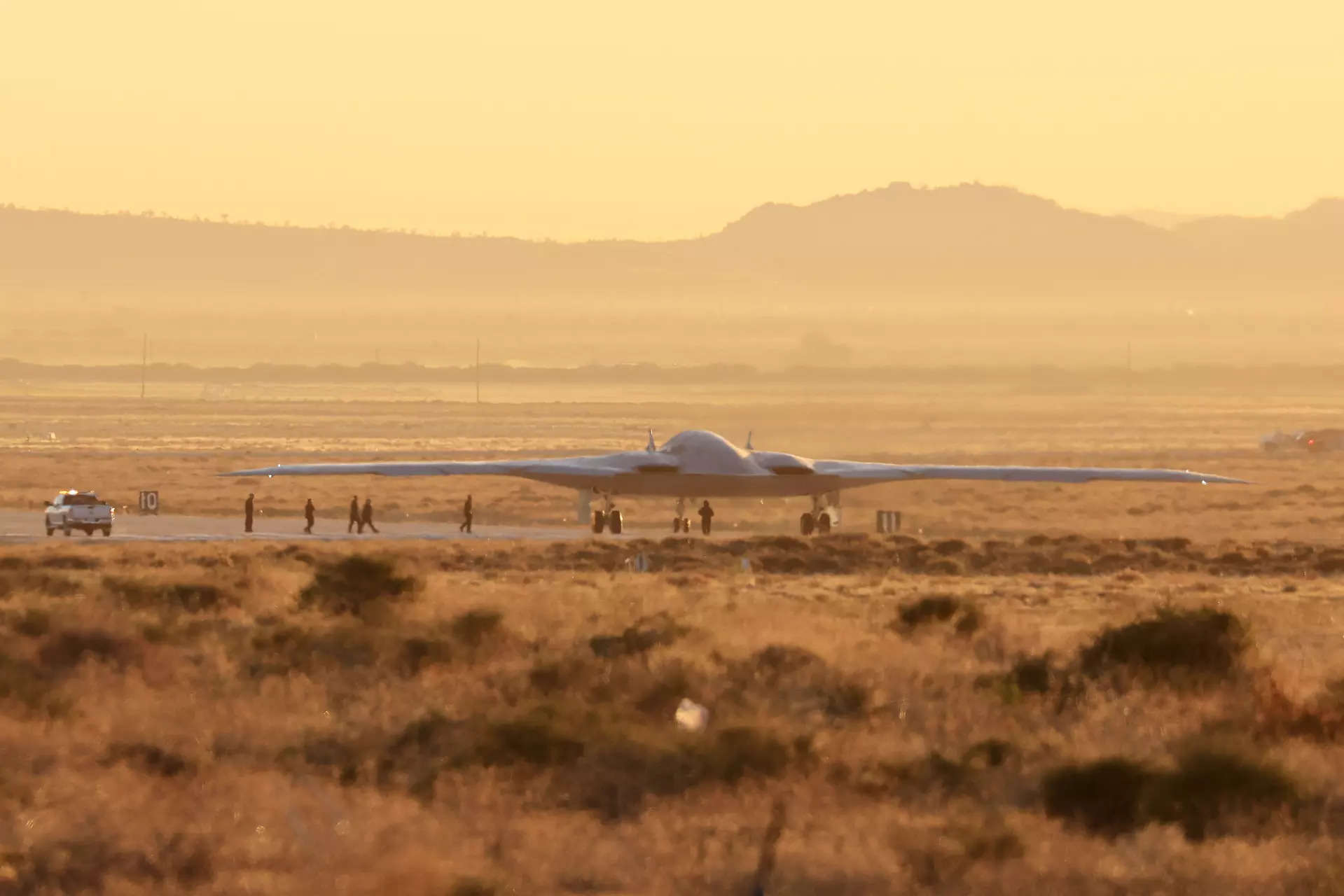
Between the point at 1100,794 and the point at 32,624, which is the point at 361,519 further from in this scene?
the point at 1100,794

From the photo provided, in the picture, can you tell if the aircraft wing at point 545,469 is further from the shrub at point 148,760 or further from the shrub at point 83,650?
the shrub at point 148,760

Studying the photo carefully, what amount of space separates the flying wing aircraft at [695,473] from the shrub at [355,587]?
3045cm

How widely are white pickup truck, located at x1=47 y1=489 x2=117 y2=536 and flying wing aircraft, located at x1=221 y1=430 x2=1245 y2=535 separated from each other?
461 cm

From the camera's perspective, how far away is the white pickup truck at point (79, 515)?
6831cm

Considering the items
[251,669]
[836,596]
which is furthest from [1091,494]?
[251,669]

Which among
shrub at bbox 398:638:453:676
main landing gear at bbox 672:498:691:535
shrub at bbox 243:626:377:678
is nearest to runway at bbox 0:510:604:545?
main landing gear at bbox 672:498:691:535

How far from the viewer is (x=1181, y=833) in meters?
17.4

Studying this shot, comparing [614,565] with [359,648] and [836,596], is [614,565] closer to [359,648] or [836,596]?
[836,596]

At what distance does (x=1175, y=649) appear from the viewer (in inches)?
1097

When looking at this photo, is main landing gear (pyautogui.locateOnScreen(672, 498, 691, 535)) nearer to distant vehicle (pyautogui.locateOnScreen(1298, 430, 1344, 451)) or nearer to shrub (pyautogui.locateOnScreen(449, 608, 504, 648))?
shrub (pyautogui.locateOnScreen(449, 608, 504, 648))

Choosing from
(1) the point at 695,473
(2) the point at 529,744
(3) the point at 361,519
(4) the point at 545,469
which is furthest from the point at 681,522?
(2) the point at 529,744

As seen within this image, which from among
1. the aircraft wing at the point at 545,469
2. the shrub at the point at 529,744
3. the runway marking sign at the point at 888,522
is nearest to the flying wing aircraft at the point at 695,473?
the aircraft wing at the point at 545,469

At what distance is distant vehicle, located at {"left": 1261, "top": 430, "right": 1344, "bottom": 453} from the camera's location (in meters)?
172

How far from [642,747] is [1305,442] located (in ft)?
527
